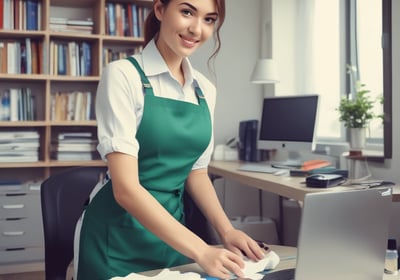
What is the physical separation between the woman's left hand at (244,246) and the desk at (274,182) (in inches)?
40.9

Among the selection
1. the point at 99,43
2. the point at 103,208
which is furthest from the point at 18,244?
the point at 103,208

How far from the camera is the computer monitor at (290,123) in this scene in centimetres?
311

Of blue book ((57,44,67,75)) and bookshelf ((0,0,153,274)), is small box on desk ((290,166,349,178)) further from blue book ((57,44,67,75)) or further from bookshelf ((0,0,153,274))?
blue book ((57,44,67,75))

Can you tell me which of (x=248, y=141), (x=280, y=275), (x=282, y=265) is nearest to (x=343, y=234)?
(x=280, y=275)

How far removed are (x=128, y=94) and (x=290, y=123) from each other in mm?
2116

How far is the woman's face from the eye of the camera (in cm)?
127

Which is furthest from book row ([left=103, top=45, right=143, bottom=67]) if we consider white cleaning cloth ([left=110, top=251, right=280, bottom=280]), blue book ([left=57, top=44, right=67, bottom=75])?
white cleaning cloth ([left=110, top=251, right=280, bottom=280])

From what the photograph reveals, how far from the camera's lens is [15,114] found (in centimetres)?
376

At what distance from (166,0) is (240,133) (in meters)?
Result: 2.75

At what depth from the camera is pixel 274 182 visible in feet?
8.52

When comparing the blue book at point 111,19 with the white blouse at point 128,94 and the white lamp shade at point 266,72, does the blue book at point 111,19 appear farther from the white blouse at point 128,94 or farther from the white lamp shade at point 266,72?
the white blouse at point 128,94

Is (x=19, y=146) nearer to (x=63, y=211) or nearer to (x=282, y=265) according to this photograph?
(x=63, y=211)

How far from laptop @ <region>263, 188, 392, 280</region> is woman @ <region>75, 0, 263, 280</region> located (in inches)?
8.4

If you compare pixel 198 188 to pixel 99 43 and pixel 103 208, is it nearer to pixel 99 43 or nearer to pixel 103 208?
pixel 103 208
